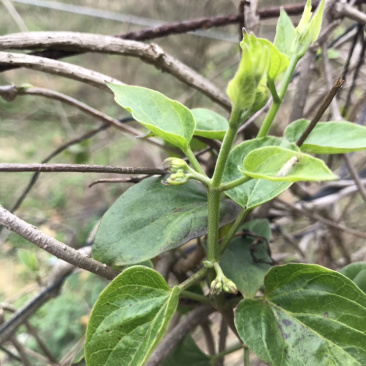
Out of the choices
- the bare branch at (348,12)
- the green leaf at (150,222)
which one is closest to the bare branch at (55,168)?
the green leaf at (150,222)

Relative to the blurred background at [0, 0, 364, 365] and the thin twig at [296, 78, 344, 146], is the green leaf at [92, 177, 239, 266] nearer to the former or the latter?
the thin twig at [296, 78, 344, 146]

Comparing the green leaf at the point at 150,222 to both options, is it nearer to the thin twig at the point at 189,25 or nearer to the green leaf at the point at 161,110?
the green leaf at the point at 161,110

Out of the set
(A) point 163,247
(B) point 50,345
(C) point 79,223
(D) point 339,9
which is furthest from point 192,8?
(A) point 163,247

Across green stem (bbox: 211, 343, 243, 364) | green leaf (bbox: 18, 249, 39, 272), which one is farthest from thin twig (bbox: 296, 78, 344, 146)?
green leaf (bbox: 18, 249, 39, 272)

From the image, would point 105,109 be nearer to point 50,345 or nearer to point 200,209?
point 50,345

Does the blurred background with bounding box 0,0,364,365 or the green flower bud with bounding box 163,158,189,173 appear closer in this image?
the green flower bud with bounding box 163,158,189,173

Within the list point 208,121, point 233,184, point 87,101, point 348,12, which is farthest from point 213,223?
point 87,101
